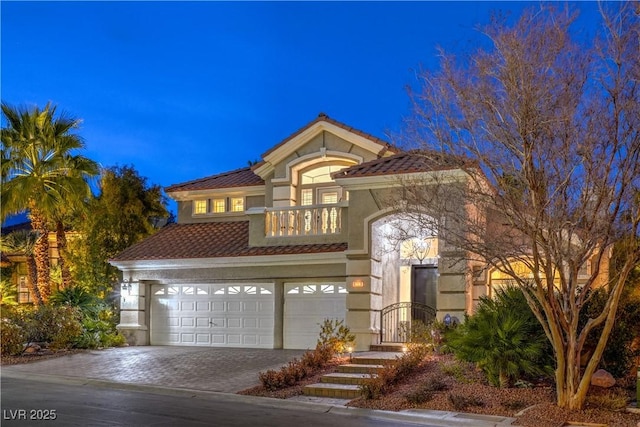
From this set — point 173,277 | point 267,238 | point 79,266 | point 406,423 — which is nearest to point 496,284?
point 267,238

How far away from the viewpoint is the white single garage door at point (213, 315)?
2308 cm

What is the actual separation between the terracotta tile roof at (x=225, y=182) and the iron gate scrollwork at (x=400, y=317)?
7267 millimetres

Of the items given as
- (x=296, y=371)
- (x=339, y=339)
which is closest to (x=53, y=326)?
(x=339, y=339)

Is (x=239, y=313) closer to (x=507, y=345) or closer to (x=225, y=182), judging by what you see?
(x=225, y=182)

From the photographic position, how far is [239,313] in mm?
23406

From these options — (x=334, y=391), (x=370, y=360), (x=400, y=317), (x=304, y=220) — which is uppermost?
(x=304, y=220)

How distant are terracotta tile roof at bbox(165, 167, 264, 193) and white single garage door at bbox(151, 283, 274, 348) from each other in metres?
3.88

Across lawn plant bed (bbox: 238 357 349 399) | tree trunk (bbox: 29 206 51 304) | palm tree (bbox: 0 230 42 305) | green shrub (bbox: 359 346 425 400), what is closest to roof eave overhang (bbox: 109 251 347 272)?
tree trunk (bbox: 29 206 51 304)

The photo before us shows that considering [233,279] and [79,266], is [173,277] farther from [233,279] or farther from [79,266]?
[79,266]

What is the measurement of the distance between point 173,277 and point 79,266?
5521 mm

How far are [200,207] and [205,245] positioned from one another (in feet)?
9.77

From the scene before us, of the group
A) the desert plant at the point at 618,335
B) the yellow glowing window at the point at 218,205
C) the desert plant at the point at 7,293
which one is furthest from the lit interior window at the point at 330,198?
the desert plant at the point at 7,293

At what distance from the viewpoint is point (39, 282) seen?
2655 cm

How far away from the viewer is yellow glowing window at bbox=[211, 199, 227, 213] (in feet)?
86.9
